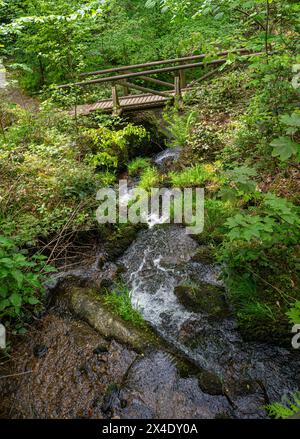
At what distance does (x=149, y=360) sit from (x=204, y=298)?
123cm

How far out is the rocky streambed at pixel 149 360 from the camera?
3420 millimetres

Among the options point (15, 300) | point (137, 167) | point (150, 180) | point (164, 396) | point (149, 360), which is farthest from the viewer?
point (137, 167)

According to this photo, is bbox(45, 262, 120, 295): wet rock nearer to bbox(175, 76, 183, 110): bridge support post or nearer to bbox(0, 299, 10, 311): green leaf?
bbox(0, 299, 10, 311): green leaf

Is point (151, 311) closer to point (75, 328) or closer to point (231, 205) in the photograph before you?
point (75, 328)

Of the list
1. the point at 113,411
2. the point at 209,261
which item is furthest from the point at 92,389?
the point at 209,261

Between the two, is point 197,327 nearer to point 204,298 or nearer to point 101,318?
point 204,298

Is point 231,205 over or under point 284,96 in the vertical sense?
under

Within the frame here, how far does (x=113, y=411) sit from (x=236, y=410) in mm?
1326

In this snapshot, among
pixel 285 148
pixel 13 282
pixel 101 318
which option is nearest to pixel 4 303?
pixel 13 282

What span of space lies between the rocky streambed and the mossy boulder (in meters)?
0.01

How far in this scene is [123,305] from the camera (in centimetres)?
461

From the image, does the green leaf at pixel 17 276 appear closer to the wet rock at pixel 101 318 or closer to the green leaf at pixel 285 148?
the wet rock at pixel 101 318

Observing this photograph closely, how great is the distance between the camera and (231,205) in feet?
18.6

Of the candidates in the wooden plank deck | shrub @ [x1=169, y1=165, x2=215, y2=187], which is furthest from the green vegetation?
the wooden plank deck
